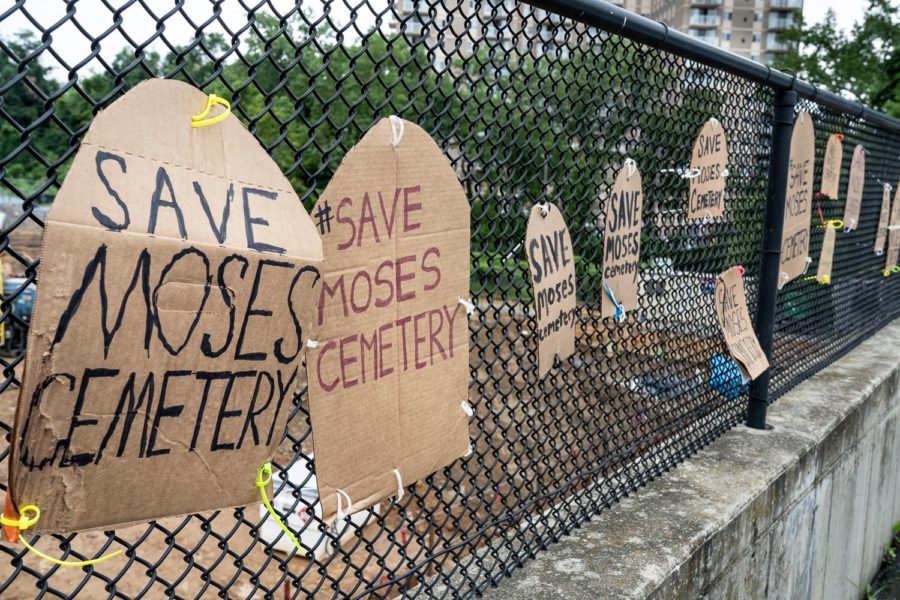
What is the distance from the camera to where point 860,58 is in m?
28.3

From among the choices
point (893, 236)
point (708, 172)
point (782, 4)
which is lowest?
point (893, 236)

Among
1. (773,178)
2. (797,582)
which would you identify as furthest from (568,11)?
(797,582)

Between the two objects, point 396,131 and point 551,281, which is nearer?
point 396,131

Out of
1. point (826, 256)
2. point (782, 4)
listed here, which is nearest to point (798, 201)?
point (826, 256)

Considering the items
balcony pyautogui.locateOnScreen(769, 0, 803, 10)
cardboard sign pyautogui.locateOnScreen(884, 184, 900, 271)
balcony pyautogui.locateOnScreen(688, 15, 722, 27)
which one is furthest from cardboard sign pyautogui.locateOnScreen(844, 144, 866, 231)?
balcony pyautogui.locateOnScreen(769, 0, 803, 10)

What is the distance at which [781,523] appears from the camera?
10.8ft

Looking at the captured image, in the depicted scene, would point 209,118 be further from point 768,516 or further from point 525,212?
point 768,516

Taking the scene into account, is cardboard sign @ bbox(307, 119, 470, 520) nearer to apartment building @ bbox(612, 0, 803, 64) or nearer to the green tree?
the green tree

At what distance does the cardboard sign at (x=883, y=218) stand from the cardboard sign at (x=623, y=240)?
3.96 meters

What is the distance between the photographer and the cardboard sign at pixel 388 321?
150 centimetres

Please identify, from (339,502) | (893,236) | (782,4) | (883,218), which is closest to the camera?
(339,502)

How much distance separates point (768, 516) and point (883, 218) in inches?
141

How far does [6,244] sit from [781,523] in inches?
126

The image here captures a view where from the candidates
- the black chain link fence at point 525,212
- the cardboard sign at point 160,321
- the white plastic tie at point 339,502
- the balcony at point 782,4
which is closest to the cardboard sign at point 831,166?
the black chain link fence at point 525,212
